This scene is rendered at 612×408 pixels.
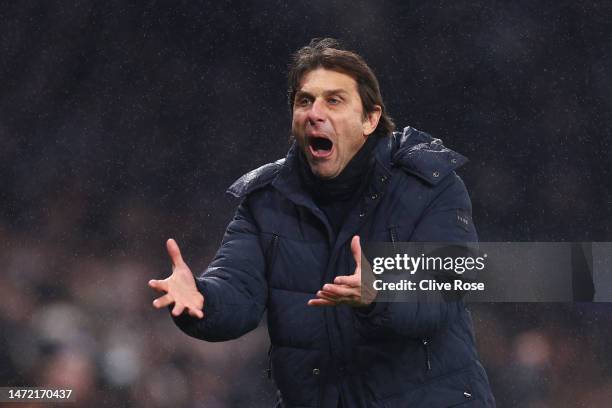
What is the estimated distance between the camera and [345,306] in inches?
92.1

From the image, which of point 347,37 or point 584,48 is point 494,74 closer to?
point 584,48

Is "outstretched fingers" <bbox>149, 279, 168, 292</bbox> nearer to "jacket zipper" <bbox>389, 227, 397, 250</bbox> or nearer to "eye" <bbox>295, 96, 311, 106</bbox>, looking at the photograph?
"jacket zipper" <bbox>389, 227, 397, 250</bbox>

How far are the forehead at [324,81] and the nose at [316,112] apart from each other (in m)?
0.03

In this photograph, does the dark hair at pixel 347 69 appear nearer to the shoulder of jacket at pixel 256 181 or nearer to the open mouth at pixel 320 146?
the open mouth at pixel 320 146

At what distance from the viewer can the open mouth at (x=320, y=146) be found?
2598mm

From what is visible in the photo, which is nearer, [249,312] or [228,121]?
[249,312]

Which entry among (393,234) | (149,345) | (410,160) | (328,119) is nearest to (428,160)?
(410,160)

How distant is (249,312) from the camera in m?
2.39

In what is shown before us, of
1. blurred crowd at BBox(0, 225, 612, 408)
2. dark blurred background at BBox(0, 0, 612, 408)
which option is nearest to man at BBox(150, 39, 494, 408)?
dark blurred background at BBox(0, 0, 612, 408)

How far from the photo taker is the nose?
2.60 m

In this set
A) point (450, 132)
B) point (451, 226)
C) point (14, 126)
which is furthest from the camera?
point (14, 126)

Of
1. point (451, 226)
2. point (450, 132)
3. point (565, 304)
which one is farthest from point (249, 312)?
point (565, 304)

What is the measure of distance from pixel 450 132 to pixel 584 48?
0.89 meters

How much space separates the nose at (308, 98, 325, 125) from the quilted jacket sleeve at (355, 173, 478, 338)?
0.41m
